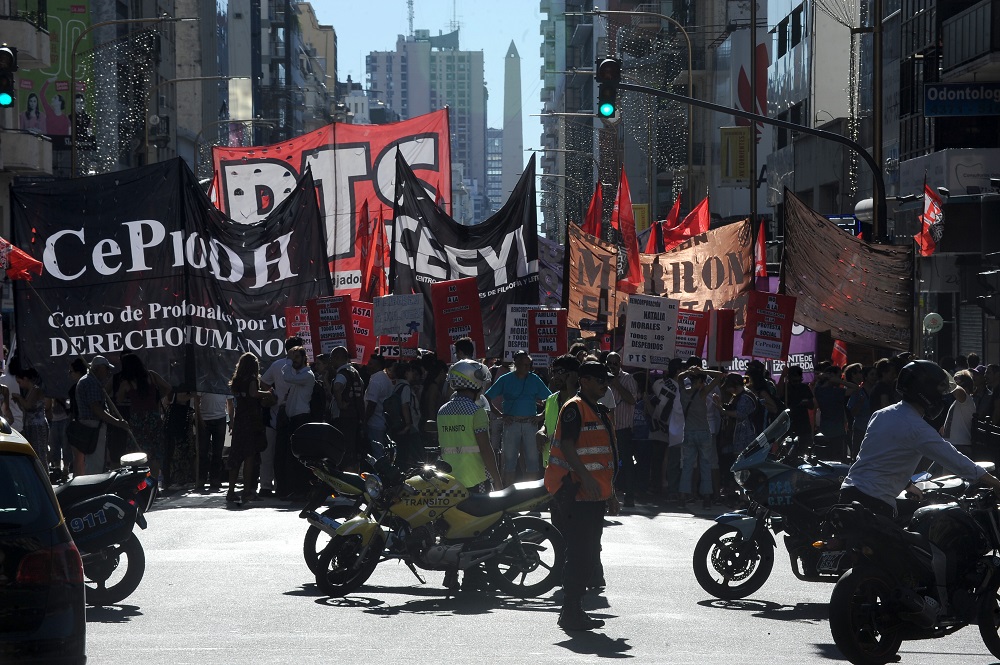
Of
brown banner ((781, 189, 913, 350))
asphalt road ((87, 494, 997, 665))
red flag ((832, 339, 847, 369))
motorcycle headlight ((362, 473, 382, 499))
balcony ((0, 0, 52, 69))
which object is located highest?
balcony ((0, 0, 52, 69))

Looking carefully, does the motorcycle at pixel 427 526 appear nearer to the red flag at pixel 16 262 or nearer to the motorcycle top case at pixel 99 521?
the motorcycle top case at pixel 99 521

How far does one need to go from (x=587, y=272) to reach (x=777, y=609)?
42.4ft

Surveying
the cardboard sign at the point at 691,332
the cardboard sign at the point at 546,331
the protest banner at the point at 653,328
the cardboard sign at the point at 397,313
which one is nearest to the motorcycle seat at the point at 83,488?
the cardboard sign at the point at 397,313

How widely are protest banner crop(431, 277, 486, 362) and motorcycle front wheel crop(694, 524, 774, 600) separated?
9933mm

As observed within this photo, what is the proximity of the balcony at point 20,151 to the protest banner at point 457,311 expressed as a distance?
76.7 feet

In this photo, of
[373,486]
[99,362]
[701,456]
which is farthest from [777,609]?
[99,362]

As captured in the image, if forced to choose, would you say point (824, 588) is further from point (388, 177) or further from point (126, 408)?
point (388, 177)

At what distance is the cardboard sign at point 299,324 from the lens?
2030cm

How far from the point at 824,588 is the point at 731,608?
137 centimetres

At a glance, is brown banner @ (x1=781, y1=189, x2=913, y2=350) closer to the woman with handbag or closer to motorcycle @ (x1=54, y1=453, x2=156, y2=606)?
the woman with handbag

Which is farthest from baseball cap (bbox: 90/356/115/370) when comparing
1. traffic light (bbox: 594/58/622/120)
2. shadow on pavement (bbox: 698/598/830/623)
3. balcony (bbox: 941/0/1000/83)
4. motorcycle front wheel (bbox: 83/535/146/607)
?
balcony (bbox: 941/0/1000/83)

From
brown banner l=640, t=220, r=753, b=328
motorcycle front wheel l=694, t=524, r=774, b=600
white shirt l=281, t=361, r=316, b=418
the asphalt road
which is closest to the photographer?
the asphalt road

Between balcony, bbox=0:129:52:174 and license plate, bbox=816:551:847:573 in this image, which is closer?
license plate, bbox=816:551:847:573

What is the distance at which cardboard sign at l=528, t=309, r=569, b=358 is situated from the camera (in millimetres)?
20953
